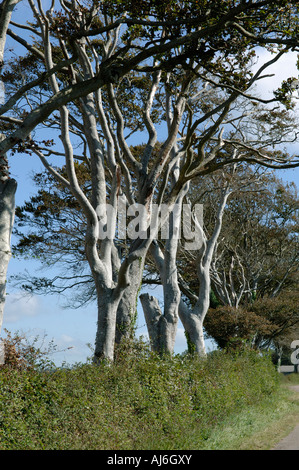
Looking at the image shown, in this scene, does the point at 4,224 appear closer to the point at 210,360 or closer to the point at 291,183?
the point at 210,360

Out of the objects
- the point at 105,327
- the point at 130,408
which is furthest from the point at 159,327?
the point at 130,408

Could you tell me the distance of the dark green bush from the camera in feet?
21.5

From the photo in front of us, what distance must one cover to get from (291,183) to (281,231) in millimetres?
2882

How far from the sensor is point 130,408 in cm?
786

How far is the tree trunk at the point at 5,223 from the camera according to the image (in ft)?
28.2

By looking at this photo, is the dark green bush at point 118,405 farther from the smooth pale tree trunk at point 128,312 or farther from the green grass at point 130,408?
the smooth pale tree trunk at point 128,312

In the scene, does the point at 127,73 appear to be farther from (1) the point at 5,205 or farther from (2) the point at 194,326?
(2) the point at 194,326

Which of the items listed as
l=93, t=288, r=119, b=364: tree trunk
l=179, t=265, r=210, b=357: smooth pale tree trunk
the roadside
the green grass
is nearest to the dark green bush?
the green grass

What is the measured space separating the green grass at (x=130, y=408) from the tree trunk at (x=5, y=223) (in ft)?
4.87

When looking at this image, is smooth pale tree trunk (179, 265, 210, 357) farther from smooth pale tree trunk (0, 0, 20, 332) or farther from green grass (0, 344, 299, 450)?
smooth pale tree trunk (0, 0, 20, 332)

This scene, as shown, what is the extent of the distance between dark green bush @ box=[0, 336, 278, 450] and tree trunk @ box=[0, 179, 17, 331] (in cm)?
158

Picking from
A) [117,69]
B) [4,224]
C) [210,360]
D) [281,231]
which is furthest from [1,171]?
[281,231]

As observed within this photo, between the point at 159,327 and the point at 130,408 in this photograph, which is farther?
the point at 159,327

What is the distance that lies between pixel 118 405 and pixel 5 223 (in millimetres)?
3616
